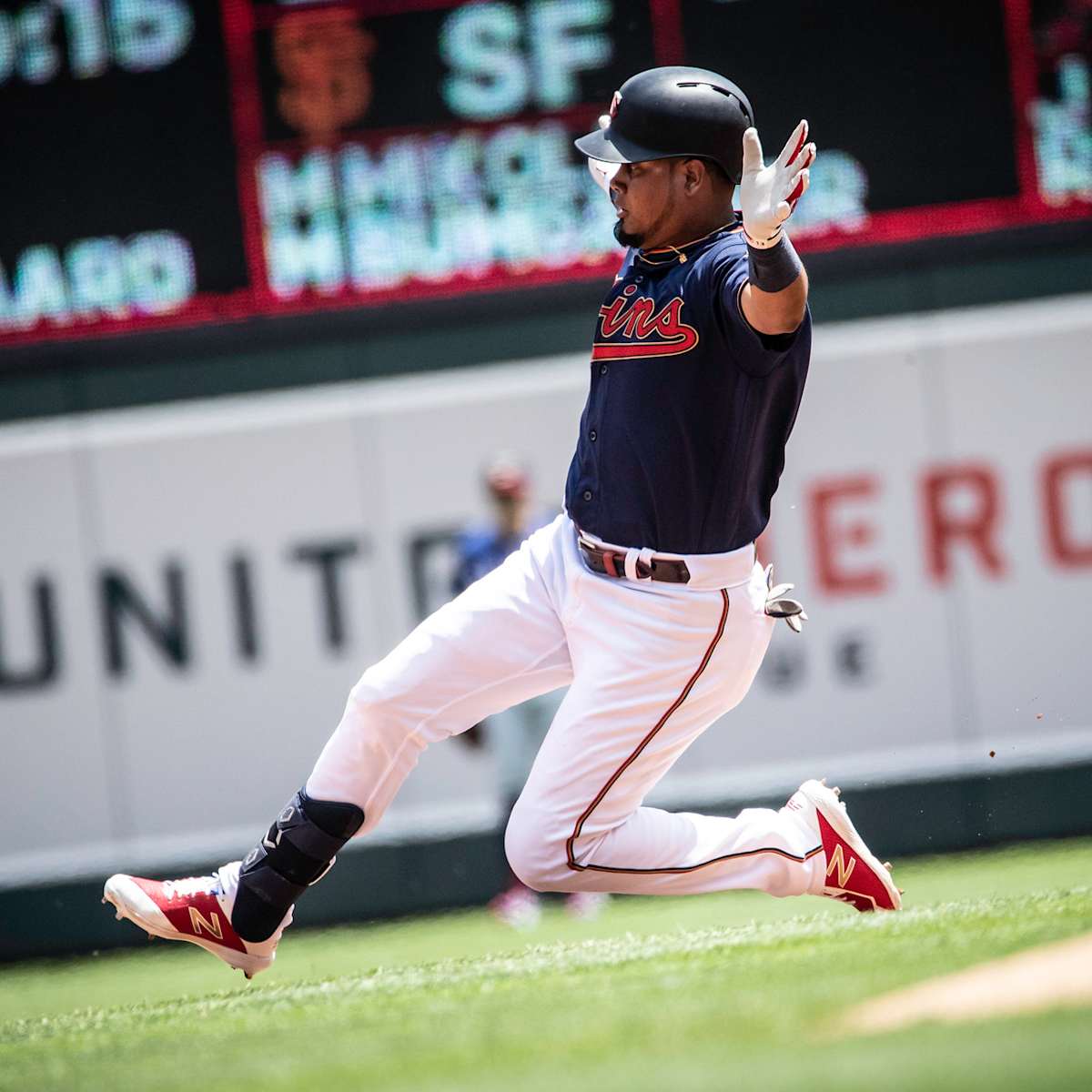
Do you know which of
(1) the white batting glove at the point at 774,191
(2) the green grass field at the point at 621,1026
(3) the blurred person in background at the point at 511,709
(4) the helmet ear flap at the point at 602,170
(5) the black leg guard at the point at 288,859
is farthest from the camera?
(3) the blurred person in background at the point at 511,709

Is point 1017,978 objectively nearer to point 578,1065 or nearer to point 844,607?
point 578,1065

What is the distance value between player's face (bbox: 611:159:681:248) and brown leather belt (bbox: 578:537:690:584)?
638mm

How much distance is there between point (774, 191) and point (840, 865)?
1591 mm

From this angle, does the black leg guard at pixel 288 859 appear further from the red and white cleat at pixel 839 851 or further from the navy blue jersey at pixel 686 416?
the red and white cleat at pixel 839 851

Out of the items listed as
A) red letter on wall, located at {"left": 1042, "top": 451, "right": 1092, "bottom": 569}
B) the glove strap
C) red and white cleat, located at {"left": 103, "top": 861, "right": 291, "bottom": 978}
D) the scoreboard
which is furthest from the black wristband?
red letter on wall, located at {"left": 1042, "top": 451, "right": 1092, "bottom": 569}

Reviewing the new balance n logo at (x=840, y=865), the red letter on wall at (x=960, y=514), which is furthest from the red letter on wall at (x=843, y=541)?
the new balance n logo at (x=840, y=865)

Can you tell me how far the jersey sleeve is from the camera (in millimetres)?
3309

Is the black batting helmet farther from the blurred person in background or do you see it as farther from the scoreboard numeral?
the scoreboard numeral

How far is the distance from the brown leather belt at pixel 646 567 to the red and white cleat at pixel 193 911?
41.1 inches

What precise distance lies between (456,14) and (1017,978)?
14.6 feet

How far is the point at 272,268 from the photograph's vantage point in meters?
6.74

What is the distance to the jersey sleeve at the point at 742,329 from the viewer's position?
3.31 metres

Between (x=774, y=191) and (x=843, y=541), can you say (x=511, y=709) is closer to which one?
(x=843, y=541)

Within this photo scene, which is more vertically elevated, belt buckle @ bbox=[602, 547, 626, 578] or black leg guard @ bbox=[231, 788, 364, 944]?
belt buckle @ bbox=[602, 547, 626, 578]
